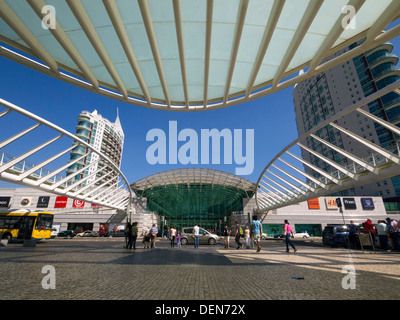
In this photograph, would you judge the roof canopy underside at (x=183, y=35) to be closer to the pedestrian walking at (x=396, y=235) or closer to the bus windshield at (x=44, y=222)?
the pedestrian walking at (x=396, y=235)

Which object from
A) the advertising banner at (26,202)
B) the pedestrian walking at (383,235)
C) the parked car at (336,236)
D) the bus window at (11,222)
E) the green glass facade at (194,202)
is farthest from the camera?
the green glass facade at (194,202)

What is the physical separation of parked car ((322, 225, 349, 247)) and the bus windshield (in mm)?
24355

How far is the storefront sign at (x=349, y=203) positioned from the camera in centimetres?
3819

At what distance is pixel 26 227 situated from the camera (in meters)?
17.1

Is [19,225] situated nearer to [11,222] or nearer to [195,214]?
[11,222]

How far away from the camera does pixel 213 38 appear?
658cm

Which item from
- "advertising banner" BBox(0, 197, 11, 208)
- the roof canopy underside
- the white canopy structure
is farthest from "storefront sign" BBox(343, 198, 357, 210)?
"advertising banner" BBox(0, 197, 11, 208)

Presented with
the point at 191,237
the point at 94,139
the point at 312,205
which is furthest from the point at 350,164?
the point at 94,139

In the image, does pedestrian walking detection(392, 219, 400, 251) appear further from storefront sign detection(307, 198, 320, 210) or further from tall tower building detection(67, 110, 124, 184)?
tall tower building detection(67, 110, 124, 184)

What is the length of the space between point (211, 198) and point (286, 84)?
37.3 meters

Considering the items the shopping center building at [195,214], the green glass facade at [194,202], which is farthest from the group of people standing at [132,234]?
the green glass facade at [194,202]

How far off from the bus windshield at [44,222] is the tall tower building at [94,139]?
47.6 meters

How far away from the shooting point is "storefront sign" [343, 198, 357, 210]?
38188 mm

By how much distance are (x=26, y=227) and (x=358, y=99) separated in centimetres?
8137
